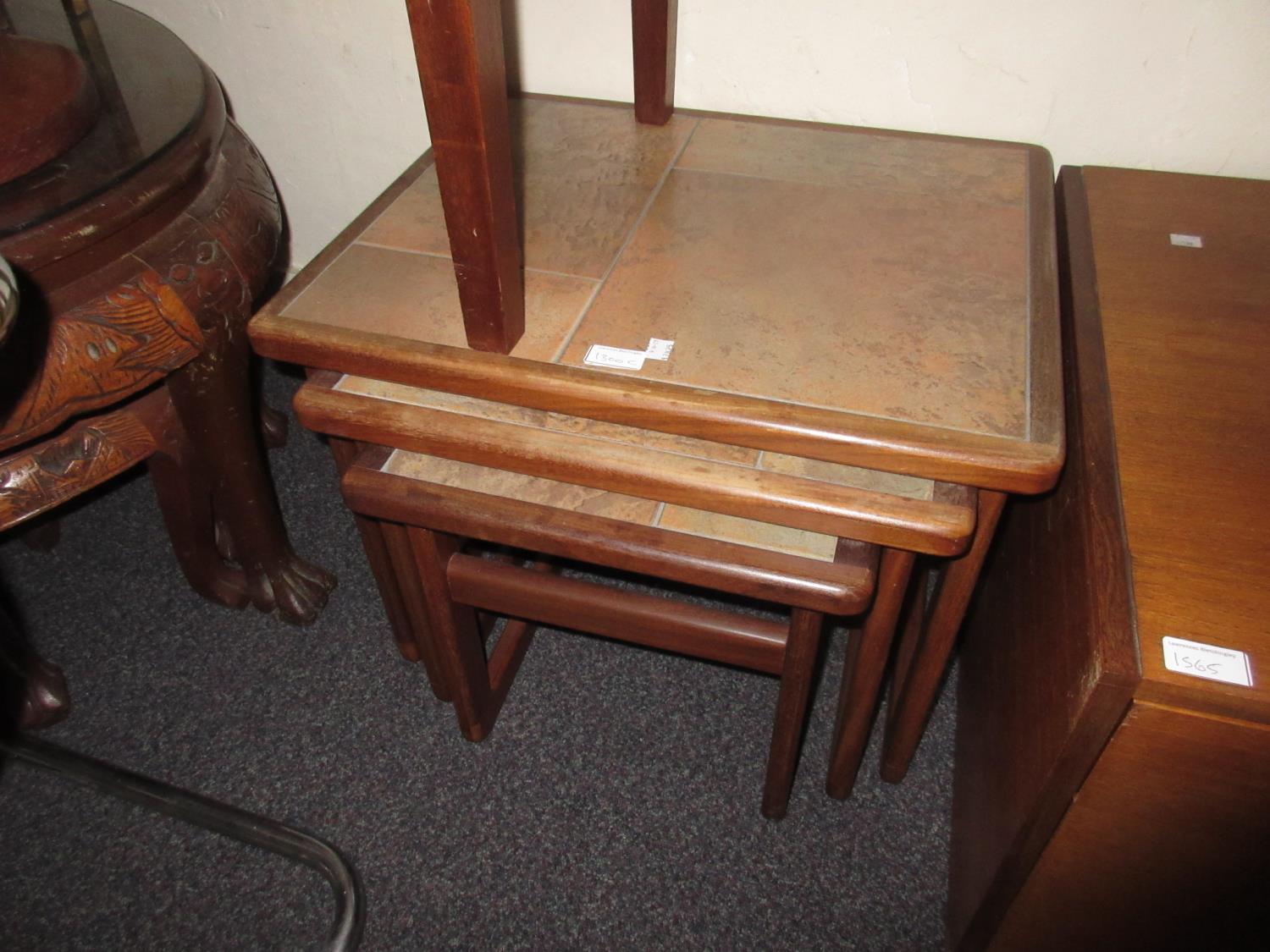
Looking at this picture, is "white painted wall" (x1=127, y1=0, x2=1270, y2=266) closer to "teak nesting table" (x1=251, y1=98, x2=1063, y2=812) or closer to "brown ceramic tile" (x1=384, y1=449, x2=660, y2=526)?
"teak nesting table" (x1=251, y1=98, x2=1063, y2=812)

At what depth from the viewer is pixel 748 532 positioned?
2.54 ft

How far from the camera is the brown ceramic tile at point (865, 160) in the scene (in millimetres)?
1013

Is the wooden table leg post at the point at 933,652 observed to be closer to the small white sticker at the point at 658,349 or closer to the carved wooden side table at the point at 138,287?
the small white sticker at the point at 658,349

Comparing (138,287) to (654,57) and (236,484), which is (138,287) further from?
(654,57)

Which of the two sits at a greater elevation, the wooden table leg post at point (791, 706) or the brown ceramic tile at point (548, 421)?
the brown ceramic tile at point (548, 421)

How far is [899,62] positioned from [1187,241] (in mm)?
398

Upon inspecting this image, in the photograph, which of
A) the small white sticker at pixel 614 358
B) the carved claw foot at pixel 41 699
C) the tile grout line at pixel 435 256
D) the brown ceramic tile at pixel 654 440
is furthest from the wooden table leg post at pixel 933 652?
the carved claw foot at pixel 41 699

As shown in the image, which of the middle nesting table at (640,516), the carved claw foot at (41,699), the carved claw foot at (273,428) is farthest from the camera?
the carved claw foot at (273,428)

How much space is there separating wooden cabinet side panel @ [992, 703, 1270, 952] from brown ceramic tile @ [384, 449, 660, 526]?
16.6 inches

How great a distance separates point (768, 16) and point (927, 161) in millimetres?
270

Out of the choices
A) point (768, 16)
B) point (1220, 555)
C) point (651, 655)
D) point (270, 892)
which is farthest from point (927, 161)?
point (270, 892)

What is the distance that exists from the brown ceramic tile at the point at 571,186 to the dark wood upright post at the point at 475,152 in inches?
5.9

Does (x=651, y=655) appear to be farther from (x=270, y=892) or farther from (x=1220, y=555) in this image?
(x=1220, y=555)

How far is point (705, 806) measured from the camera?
1081 mm
